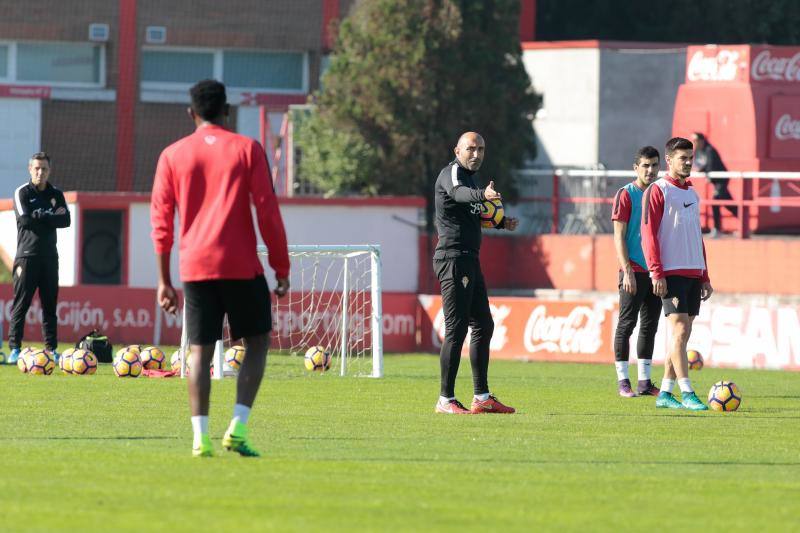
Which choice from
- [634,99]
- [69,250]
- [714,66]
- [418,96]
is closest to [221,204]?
[69,250]

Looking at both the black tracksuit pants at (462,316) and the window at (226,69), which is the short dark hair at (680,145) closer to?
the black tracksuit pants at (462,316)

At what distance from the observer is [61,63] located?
3772 centimetres

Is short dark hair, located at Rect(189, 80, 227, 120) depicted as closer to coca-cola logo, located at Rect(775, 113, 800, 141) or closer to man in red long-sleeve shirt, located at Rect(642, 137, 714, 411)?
man in red long-sleeve shirt, located at Rect(642, 137, 714, 411)

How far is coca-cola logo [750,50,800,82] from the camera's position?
28812 millimetres

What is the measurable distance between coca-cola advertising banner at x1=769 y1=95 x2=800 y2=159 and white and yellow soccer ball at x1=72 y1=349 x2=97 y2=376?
1470 centimetres

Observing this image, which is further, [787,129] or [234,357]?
[787,129]

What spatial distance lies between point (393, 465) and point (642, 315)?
6211mm

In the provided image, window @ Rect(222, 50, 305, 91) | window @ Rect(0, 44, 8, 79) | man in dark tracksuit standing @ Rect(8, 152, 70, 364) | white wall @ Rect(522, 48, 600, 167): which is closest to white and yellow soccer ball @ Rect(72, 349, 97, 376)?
man in dark tracksuit standing @ Rect(8, 152, 70, 364)

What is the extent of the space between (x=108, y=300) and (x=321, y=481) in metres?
16.8

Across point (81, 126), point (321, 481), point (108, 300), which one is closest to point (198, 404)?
point (321, 481)

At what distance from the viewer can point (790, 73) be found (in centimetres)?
2902

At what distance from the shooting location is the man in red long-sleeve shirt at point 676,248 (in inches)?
550

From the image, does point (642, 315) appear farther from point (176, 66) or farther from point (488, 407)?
point (176, 66)

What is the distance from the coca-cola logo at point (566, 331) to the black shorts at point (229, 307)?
13.5 metres
